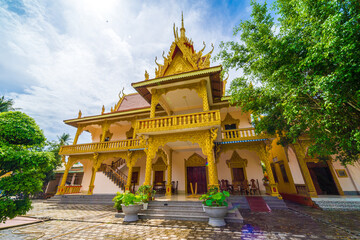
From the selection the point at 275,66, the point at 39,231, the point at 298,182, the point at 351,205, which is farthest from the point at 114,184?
the point at 351,205

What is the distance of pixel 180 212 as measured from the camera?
550cm

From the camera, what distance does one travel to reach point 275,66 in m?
5.01

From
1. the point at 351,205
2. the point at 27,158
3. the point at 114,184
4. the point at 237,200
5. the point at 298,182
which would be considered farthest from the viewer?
the point at 114,184

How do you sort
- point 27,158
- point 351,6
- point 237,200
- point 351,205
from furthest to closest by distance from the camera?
point 237,200 < point 351,205 < point 27,158 < point 351,6

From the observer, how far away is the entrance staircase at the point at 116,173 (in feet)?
36.2

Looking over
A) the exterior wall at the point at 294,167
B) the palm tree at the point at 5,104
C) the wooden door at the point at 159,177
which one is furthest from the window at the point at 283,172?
the palm tree at the point at 5,104

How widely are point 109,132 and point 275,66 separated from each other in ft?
47.3

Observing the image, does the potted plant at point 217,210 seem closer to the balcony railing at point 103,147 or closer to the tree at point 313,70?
the tree at point 313,70

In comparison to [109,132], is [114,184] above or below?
below

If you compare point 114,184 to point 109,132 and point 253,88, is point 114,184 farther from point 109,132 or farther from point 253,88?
point 253,88

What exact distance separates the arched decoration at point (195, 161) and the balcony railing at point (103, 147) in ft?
12.3

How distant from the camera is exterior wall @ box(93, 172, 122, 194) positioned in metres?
11.1

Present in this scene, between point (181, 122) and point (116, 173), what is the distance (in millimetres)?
8140

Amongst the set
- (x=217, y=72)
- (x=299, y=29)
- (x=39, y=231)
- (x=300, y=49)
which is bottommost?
(x=39, y=231)
